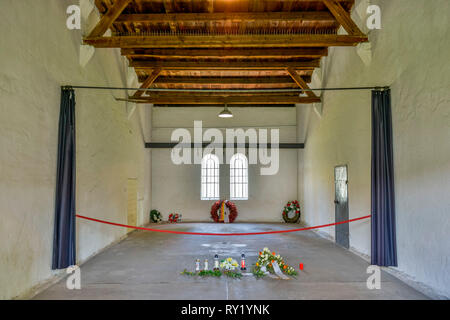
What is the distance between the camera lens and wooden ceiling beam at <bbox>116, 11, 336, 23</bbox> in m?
7.08

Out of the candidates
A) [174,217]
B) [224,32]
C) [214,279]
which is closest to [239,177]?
[174,217]

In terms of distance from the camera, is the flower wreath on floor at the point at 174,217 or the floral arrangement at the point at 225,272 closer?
the floral arrangement at the point at 225,272

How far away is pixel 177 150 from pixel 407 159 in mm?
10070

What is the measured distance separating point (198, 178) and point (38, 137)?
9.16 meters

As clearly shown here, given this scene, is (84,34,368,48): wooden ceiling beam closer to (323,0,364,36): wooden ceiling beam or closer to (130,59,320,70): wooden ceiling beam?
(323,0,364,36): wooden ceiling beam

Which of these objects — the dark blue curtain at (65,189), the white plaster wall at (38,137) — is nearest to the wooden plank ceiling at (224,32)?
the white plaster wall at (38,137)

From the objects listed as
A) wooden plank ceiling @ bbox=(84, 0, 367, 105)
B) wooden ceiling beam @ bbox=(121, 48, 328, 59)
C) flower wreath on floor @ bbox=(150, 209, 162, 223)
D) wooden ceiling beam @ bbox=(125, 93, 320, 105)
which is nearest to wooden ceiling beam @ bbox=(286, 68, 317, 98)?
wooden plank ceiling @ bbox=(84, 0, 367, 105)

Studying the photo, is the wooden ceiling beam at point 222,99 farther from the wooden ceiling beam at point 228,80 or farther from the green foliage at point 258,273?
the green foliage at point 258,273

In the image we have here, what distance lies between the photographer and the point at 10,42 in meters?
4.02

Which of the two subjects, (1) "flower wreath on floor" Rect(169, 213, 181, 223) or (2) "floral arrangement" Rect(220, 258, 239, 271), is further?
(1) "flower wreath on floor" Rect(169, 213, 181, 223)

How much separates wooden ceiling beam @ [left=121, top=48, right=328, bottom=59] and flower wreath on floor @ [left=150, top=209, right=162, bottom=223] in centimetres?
668

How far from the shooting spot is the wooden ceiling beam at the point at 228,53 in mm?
8352

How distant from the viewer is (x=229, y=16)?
706 cm

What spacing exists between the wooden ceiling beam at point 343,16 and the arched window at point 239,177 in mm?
8005
